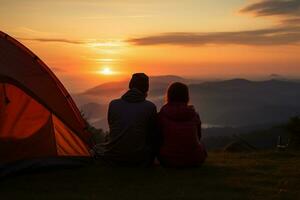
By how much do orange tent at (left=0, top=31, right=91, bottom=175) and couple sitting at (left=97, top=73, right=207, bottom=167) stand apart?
1.15 meters

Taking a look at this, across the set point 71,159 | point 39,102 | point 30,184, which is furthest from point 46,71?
point 30,184

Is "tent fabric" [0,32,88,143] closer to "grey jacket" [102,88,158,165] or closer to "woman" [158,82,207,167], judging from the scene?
"grey jacket" [102,88,158,165]

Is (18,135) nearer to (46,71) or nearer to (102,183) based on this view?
(46,71)

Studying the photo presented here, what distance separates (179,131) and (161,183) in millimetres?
1610

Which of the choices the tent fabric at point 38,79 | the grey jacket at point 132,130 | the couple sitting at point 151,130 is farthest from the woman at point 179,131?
the tent fabric at point 38,79

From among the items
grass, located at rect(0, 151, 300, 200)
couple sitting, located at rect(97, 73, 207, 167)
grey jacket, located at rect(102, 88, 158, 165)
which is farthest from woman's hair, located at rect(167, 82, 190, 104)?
grass, located at rect(0, 151, 300, 200)

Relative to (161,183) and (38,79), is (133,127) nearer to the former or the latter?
(161,183)

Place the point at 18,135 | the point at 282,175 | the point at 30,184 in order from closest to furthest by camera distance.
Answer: the point at 30,184, the point at 282,175, the point at 18,135

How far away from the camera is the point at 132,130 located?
37.7 feet

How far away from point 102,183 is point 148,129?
1.89 metres

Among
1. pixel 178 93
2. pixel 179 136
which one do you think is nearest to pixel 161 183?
pixel 179 136

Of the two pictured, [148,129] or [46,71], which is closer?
[148,129]

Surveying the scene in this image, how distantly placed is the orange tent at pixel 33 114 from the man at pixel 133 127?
1.06m

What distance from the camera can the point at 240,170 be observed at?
38.8 feet
